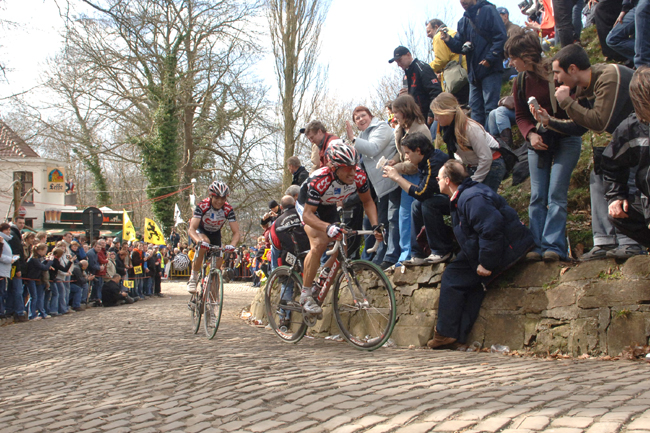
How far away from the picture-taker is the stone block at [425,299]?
7.49 meters

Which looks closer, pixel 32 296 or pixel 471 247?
pixel 471 247

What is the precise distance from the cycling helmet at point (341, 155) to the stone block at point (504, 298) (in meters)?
2.16

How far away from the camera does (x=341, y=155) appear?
6.68 metres

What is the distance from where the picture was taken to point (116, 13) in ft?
30.3

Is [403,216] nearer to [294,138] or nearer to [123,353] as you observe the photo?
[123,353]

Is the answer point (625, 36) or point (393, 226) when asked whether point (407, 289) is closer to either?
point (393, 226)

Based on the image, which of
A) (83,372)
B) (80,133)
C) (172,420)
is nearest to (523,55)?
(172,420)

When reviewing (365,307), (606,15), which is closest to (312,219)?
(365,307)

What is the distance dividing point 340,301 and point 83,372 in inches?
112

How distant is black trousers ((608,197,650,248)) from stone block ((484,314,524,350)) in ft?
5.01

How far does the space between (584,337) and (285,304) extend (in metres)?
3.55

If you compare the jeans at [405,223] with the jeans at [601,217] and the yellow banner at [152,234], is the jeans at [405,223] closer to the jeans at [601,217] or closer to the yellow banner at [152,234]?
the jeans at [601,217]

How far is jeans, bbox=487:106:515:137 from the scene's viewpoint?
30.6 ft

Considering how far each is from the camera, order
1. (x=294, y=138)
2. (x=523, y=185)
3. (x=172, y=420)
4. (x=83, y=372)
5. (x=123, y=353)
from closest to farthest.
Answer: (x=172, y=420)
(x=83, y=372)
(x=123, y=353)
(x=523, y=185)
(x=294, y=138)
